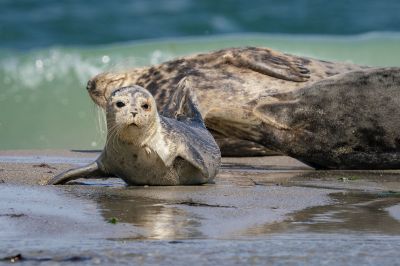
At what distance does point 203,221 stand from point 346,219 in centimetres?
57

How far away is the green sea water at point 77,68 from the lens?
12477mm

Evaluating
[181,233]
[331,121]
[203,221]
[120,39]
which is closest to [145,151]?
[203,221]

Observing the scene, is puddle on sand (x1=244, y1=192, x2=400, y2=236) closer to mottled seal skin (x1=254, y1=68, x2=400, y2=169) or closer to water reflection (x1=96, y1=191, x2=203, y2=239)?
water reflection (x1=96, y1=191, x2=203, y2=239)

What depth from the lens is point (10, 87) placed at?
13.9 meters

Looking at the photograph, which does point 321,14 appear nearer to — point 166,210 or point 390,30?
point 390,30

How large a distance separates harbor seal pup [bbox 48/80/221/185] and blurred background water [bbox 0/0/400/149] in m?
6.00

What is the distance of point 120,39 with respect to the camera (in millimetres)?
16234

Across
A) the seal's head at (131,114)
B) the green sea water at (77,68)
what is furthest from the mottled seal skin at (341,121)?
the green sea water at (77,68)

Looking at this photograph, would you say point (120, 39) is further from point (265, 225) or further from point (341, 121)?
point (265, 225)

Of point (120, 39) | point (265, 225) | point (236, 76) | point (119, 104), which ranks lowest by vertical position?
point (265, 225)

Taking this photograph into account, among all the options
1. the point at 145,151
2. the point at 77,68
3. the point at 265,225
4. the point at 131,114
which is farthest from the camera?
the point at 77,68

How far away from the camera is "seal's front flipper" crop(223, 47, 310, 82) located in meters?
8.95

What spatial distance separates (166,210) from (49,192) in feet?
2.50

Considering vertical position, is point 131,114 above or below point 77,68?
below
